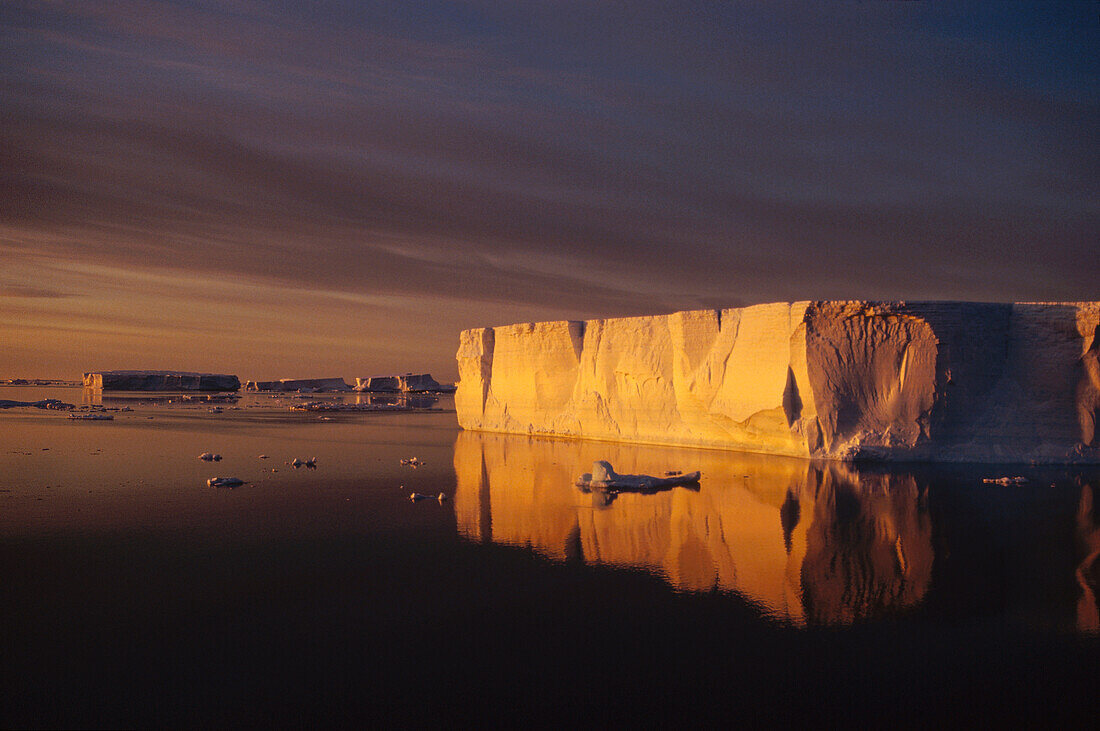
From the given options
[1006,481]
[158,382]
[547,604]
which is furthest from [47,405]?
[1006,481]

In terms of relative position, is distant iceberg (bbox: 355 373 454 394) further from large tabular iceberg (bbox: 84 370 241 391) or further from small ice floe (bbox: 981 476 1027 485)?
small ice floe (bbox: 981 476 1027 485)

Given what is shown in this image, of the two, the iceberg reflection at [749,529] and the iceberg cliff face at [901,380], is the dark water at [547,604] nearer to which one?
the iceberg reflection at [749,529]

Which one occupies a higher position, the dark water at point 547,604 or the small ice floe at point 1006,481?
the small ice floe at point 1006,481

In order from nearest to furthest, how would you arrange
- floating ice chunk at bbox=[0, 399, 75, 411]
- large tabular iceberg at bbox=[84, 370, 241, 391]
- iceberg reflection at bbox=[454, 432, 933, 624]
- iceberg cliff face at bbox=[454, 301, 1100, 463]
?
iceberg reflection at bbox=[454, 432, 933, 624] < iceberg cliff face at bbox=[454, 301, 1100, 463] < floating ice chunk at bbox=[0, 399, 75, 411] < large tabular iceberg at bbox=[84, 370, 241, 391]

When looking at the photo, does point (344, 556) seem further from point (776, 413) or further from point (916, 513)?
point (776, 413)

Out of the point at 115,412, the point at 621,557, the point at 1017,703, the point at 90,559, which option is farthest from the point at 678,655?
the point at 115,412

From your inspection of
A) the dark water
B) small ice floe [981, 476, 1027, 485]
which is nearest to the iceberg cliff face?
small ice floe [981, 476, 1027, 485]

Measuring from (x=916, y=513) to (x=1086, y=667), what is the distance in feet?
17.4

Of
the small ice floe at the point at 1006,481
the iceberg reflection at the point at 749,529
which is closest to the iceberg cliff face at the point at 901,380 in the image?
the iceberg reflection at the point at 749,529

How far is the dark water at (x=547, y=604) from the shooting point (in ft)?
15.6

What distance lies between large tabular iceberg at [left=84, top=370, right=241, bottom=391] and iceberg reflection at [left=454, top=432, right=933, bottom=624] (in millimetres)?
61803

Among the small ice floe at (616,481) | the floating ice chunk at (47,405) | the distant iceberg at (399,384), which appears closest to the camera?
the small ice floe at (616,481)

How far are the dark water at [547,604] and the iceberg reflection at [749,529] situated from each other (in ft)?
0.18

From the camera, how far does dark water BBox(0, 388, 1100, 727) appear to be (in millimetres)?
4746
